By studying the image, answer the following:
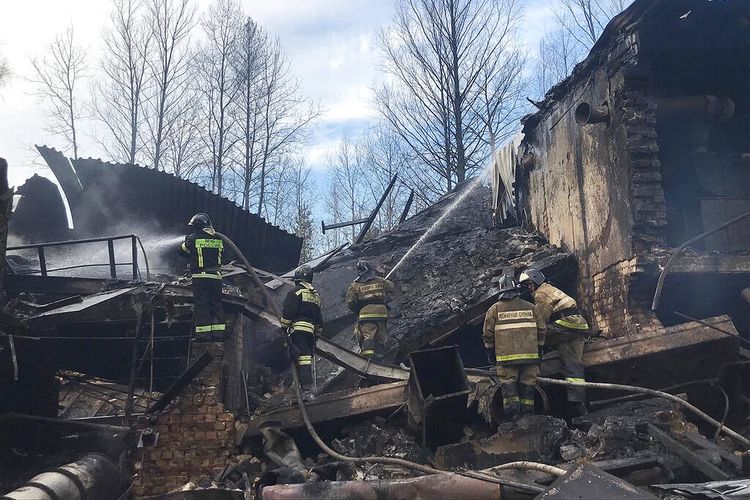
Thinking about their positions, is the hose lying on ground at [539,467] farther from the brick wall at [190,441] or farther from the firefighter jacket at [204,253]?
the firefighter jacket at [204,253]

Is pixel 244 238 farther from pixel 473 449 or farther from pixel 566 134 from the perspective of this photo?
pixel 473 449

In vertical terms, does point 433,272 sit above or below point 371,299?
above

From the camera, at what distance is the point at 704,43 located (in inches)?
304

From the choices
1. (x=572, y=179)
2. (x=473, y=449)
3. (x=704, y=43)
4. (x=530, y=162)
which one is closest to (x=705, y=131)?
(x=704, y=43)

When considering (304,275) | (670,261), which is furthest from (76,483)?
(670,261)

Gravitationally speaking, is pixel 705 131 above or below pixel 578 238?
above

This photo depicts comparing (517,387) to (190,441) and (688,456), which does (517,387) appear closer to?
(688,456)

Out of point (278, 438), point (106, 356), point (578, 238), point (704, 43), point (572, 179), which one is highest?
point (704, 43)

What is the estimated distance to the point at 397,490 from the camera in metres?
4.64

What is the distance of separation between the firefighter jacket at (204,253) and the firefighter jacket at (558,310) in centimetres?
374

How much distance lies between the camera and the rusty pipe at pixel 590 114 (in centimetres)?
766

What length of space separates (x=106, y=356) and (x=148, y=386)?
2.30 feet

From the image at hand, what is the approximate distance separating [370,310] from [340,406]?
231 cm

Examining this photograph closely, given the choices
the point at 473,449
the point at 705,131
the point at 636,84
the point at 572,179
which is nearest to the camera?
the point at 473,449
